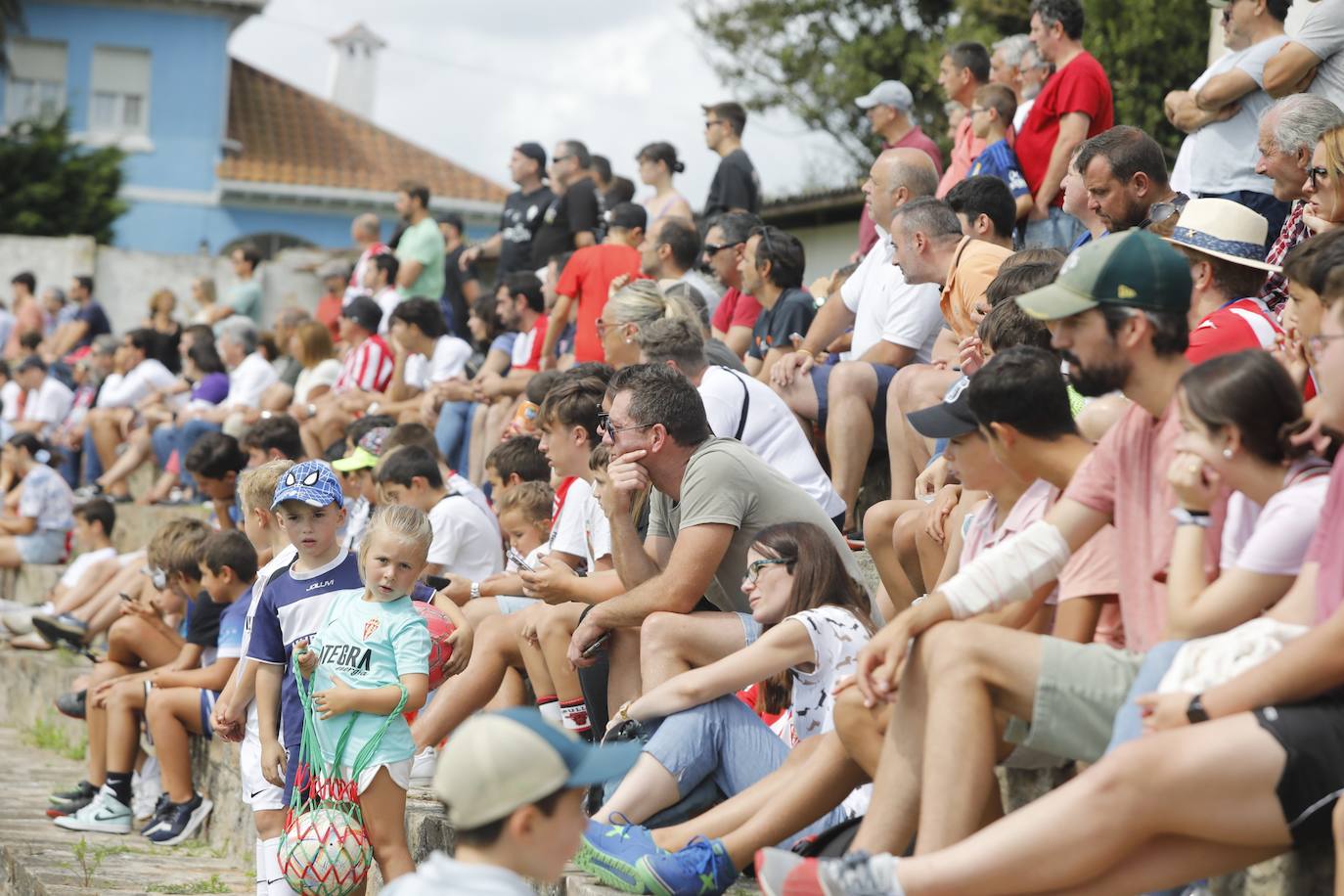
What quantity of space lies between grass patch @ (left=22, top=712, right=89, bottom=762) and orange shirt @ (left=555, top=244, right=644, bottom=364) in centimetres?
397

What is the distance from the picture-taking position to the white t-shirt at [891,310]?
7.57 metres

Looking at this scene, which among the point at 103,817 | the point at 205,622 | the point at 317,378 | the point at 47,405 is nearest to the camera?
the point at 205,622

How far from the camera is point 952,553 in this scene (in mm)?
5016

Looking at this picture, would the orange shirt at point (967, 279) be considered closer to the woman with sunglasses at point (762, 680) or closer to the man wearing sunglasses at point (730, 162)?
the woman with sunglasses at point (762, 680)

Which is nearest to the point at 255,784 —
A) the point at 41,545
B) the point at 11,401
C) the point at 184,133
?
the point at 41,545

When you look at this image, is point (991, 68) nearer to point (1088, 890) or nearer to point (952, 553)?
point (952, 553)

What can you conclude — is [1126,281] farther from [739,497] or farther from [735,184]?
[735,184]

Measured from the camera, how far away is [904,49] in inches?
836

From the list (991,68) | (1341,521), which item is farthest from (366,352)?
(1341,521)

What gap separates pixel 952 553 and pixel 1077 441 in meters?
0.78

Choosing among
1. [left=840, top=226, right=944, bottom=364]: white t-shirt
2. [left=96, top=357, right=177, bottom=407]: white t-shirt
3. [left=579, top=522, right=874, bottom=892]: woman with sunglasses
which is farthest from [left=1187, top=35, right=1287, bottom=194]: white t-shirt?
[left=96, top=357, right=177, bottom=407]: white t-shirt

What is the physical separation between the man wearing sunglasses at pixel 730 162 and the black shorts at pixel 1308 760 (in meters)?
8.45

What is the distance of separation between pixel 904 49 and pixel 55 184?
55.8 feet

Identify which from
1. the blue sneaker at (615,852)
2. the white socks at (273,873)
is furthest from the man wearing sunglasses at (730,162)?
the blue sneaker at (615,852)
